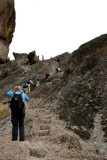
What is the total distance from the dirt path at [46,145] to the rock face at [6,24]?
94.9 feet

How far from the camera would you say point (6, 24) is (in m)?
34.2

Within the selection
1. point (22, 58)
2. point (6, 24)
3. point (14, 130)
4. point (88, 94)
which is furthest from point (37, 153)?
point (22, 58)

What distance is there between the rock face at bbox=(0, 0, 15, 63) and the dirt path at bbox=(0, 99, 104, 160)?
28.9m

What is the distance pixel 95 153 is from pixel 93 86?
6.02 m

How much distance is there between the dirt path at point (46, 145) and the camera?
558 cm

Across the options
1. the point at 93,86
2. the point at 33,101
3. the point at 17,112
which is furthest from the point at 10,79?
the point at 17,112

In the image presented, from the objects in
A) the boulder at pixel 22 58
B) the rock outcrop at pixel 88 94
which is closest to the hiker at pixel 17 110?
the rock outcrop at pixel 88 94

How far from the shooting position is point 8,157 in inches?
209

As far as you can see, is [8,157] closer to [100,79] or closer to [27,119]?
[27,119]

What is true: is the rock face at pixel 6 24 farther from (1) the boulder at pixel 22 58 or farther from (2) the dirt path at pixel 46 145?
(2) the dirt path at pixel 46 145

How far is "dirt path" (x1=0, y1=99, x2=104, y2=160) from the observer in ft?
18.3

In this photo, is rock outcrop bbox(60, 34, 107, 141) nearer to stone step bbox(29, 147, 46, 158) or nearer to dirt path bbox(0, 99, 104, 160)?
dirt path bbox(0, 99, 104, 160)

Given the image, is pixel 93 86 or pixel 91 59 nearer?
pixel 93 86

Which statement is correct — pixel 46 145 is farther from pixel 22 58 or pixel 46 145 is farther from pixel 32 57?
pixel 32 57
